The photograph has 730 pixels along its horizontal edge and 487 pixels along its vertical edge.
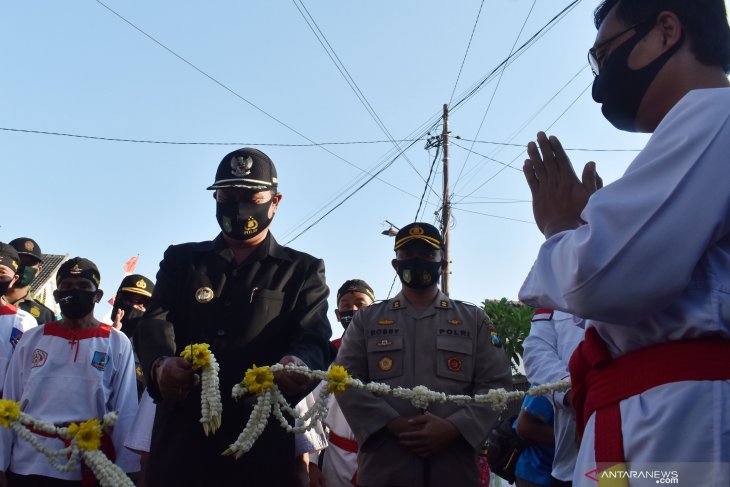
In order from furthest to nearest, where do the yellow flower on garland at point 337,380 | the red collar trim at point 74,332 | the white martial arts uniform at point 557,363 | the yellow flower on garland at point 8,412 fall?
the red collar trim at point 74,332 → the white martial arts uniform at point 557,363 → the yellow flower on garland at point 8,412 → the yellow flower on garland at point 337,380

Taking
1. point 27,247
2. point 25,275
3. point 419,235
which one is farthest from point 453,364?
point 27,247

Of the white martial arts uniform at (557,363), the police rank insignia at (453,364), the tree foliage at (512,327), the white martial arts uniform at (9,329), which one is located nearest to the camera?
the white martial arts uniform at (557,363)

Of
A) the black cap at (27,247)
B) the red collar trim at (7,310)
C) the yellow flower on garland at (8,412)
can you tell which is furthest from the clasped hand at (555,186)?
the black cap at (27,247)

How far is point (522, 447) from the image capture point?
5.23m

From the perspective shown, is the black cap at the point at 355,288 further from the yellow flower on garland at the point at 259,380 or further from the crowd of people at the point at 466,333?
the yellow flower on garland at the point at 259,380

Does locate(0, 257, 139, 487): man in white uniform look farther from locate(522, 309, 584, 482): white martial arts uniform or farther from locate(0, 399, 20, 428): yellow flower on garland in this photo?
locate(522, 309, 584, 482): white martial arts uniform

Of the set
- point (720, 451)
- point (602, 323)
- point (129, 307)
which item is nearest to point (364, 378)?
point (602, 323)

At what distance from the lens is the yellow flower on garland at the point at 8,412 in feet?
12.5

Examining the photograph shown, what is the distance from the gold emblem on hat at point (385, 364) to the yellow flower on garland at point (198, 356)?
1.66 meters

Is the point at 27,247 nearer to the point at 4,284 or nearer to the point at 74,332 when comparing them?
the point at 4,284

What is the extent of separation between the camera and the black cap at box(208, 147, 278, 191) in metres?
3.97

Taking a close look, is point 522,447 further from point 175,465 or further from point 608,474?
point 608,474

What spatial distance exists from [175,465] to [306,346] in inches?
32.5

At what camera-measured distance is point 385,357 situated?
4762 millimetres
